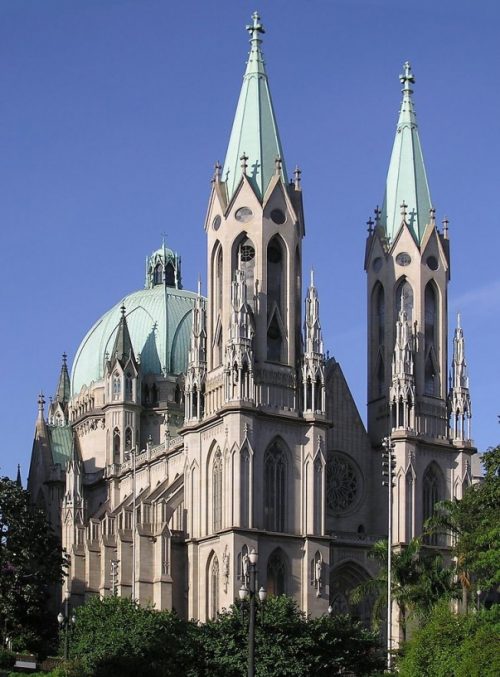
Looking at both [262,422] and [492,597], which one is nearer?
[262,422]

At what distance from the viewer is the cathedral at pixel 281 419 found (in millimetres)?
85875

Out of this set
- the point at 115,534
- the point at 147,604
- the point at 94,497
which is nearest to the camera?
the point at 147,604

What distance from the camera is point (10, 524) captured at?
80375 millimetres

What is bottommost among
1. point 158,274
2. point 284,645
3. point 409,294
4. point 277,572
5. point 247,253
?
point 284,645

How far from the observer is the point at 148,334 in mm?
118250

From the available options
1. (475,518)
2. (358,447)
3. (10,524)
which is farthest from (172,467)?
(475,518)

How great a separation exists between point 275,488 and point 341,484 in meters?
7.57

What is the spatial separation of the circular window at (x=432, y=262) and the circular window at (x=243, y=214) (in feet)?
38.5

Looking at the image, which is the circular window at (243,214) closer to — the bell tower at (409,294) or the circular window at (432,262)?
the bell tower at (409,294)

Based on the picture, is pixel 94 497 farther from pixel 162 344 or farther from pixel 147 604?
pixel 147 604

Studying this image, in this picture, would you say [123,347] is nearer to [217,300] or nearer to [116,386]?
[116,386]

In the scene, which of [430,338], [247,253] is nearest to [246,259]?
[247,253]

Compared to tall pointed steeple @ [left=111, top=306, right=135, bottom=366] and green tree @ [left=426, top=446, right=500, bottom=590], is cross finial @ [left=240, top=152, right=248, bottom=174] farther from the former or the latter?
tall pointed steeple @ [left=111, top=306, right=135, bottom=366]

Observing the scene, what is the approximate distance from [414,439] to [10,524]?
932 inches
